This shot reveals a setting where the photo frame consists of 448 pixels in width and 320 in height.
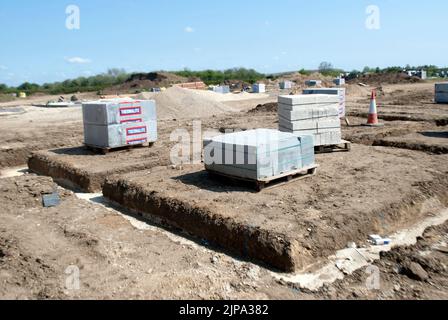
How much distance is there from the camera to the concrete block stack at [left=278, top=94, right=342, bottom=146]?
9.95 m

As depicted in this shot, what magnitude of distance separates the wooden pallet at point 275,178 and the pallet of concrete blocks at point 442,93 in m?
15.1

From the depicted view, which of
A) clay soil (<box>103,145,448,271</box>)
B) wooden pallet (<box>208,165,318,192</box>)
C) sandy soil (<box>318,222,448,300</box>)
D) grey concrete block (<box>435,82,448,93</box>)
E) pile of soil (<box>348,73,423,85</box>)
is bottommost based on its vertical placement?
sandy soil (<box>318,222,448,300</box>)

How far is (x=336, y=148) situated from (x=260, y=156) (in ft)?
13.3

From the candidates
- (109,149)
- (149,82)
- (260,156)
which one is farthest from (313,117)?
(149,82)

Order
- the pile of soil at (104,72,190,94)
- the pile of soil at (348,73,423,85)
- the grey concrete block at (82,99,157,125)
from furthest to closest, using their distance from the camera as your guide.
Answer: the pile of soil at (104,72,190,94) < the pile of soil at (348,73,423,85) < the grey concrete block at (82,99,157,125)

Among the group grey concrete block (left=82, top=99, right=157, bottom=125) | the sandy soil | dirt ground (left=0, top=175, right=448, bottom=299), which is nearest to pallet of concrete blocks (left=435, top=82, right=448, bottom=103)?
grey concrete block (left=82, top=99, right=157, bottom=125)

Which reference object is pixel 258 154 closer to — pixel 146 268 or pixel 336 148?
pixel 146 268

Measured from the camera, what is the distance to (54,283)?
4938 millimetres

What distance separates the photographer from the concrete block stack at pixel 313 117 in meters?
9.95

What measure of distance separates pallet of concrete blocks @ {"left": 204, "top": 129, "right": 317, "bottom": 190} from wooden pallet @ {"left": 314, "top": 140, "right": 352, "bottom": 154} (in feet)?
6.92

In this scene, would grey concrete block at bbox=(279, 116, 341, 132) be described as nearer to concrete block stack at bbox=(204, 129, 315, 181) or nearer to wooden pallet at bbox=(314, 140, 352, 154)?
wooden pallet at bbox=(314, 140, 352, 154)

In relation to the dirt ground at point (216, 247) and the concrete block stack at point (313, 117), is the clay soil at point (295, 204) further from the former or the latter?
the concrete block stack at point (313, 117)

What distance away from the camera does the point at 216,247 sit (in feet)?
21.0
